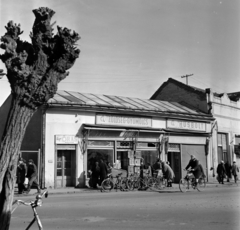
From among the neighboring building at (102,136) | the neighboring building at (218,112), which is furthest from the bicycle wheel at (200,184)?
the neighboring building at (218,112)

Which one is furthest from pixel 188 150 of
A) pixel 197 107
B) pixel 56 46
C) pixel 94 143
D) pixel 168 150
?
pixel 56 46

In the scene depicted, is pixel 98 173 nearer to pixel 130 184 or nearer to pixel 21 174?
pixel 130 184

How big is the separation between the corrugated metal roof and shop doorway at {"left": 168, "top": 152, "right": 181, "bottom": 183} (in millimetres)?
3204

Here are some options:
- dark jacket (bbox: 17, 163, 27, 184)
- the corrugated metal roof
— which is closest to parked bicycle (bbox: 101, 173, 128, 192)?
dark jacket (bbox: 17, 163, 27, 184)

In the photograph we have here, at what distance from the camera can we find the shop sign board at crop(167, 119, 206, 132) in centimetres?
2769

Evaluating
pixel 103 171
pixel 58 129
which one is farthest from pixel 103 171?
pixel 58 129

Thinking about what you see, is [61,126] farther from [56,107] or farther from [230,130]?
[230,130]

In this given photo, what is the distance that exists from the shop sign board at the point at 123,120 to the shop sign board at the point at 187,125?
224 centimetres

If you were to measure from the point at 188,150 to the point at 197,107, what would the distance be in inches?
199

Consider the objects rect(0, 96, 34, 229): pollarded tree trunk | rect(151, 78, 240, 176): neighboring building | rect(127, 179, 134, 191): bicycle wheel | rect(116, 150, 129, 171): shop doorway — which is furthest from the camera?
rect(151, 78, 240, 176): neighboring building

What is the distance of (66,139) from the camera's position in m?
21.6

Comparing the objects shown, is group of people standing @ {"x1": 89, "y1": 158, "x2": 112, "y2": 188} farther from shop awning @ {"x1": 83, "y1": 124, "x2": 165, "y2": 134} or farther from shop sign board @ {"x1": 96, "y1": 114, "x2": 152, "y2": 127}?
shop sign board @ {"x1": 96, "y1": 114, "x2": 152, "y2": 127}

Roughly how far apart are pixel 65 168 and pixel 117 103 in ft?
21.9

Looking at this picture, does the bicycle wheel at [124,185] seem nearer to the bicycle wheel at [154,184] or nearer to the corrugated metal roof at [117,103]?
the bicycle wheel at [154,184]
